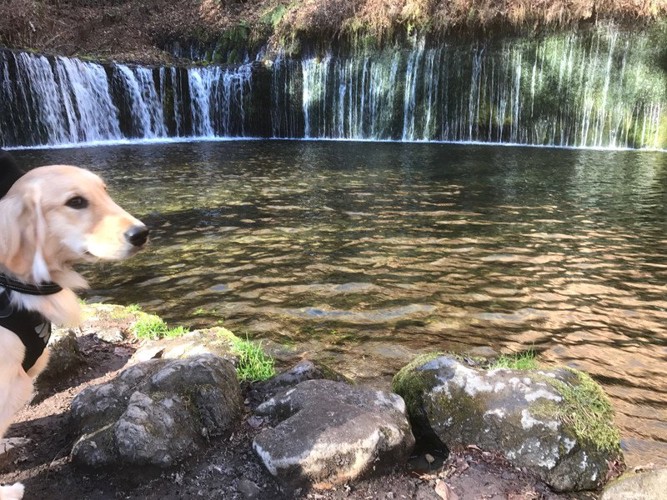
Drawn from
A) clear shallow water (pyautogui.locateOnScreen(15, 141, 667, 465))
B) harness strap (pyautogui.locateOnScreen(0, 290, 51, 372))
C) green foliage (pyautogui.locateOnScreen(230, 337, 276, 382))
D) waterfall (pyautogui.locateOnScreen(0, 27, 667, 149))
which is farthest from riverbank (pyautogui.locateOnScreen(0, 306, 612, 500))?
waterfall (pyautogui.locateOnScreen(0, 27, 667, 149))

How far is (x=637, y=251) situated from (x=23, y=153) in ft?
58.7

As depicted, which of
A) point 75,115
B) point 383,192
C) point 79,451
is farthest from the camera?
point 75,115

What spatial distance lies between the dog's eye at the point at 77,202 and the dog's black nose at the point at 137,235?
277 mm

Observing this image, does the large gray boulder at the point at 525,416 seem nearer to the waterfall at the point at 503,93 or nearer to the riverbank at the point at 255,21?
the waterfall at the point at 503,93

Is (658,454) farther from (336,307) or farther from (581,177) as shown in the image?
(581,177)

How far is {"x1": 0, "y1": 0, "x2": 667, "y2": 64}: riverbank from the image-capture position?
19797mm

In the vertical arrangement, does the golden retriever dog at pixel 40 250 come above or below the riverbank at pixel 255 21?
below

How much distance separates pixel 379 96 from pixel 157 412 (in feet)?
72.9

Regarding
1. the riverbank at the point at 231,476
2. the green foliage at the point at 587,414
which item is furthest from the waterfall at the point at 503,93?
the riverbank at the point at 231,476

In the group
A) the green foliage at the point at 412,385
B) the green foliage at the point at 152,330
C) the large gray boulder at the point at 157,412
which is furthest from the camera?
the green foliage at the point at 152,330

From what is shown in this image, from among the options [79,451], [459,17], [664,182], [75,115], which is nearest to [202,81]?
[75,115]

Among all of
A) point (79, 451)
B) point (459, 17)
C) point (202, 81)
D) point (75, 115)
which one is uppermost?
point (459, 17)

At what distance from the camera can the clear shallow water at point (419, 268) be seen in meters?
4.64

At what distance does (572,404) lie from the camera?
2822mm
